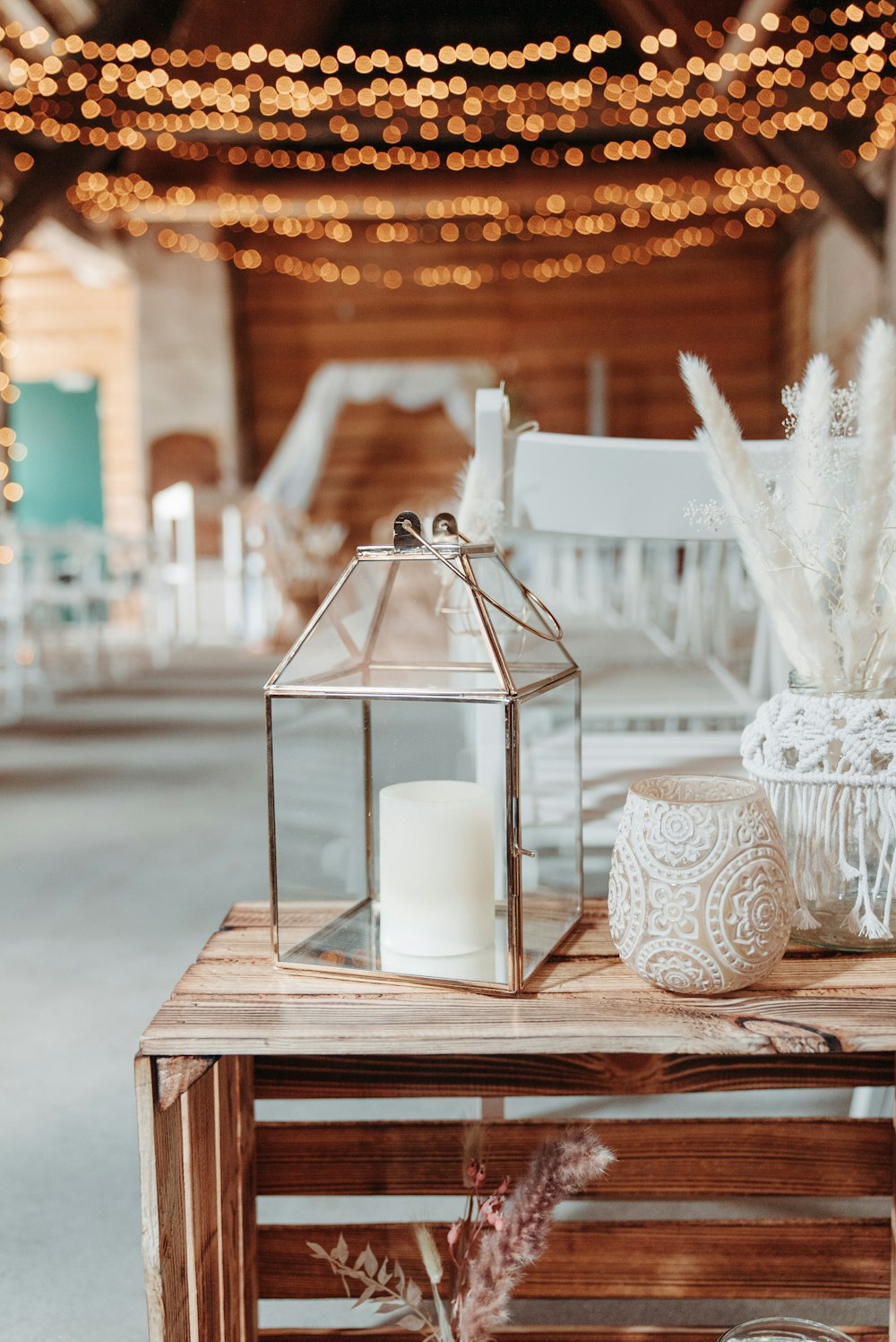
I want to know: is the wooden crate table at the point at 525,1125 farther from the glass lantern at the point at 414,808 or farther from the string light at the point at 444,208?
the string light at the point at 444,208

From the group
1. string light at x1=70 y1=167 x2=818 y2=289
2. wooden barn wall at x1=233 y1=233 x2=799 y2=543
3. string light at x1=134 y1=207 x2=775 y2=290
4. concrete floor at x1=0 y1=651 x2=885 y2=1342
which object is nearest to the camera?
concrete floor at x1=0 y1=651 x2=885 y2=1342

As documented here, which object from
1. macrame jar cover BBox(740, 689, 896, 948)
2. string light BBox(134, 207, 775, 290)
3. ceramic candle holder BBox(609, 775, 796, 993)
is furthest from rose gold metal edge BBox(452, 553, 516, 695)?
string light BBox(134, 207, 775, 290)

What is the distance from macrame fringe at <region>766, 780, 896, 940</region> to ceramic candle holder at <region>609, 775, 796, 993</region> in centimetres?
9

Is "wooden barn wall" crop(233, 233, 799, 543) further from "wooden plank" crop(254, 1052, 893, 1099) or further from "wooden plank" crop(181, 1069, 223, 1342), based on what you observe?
"wooden plank" crop(181, 1069, 223, 1342)

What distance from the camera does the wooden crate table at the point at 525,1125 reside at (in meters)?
0.72

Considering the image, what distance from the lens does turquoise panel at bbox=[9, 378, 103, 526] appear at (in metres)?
10.3

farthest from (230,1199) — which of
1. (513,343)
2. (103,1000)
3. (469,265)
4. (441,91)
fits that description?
(469,265)

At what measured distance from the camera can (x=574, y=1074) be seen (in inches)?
36.4

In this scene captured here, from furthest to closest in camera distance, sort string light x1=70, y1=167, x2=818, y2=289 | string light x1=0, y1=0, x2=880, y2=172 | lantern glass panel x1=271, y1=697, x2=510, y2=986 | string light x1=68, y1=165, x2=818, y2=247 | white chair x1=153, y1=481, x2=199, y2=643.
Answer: white chair x1=153, y1=481, x2=199, y2=643 < string light x1=70, y1=167, x2=818, y2=289 < string light x1=68, y1=165, x2=818, y2=247 < string light x1=0, y1=0, x2=880, y2=172 < lantern glass panel x1=271, y1=697, x2=510, y2=986

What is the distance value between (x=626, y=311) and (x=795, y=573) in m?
9.07

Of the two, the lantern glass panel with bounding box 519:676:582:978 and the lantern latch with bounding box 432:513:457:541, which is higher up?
the lantern latch with bounding box 432:513:457:541

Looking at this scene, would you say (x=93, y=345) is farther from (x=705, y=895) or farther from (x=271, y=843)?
(x=705, y=895)

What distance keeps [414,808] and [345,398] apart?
8.19 metres

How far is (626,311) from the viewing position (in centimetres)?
938
